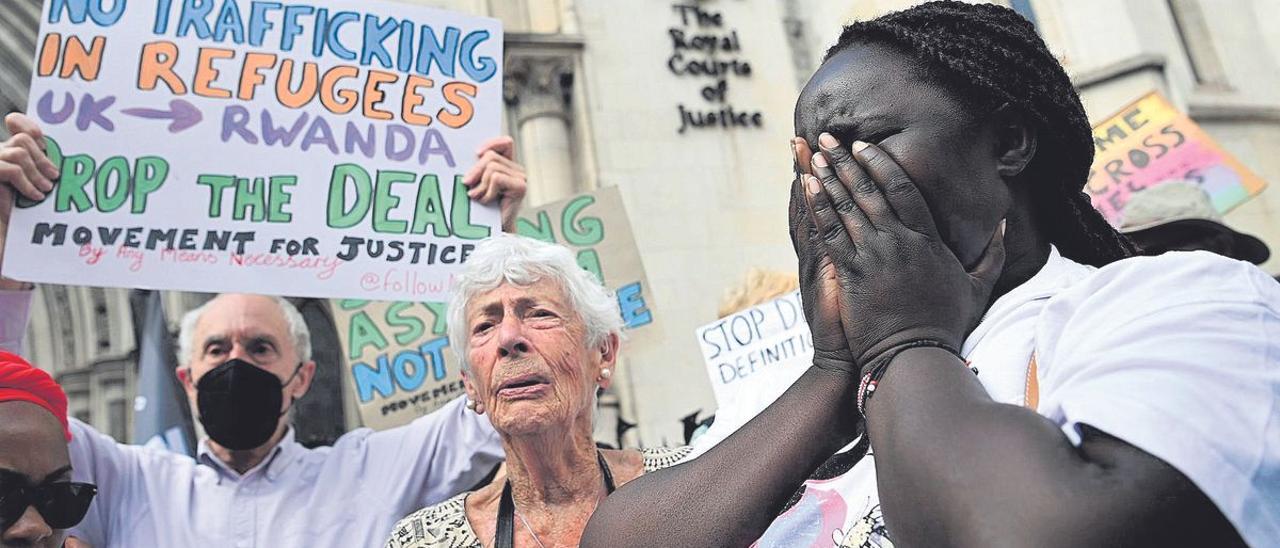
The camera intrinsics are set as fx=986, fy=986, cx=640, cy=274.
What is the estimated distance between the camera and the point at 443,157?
2.87 meters

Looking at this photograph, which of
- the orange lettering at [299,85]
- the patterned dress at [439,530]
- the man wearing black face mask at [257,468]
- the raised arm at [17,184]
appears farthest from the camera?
the orange lettering at [299,85]

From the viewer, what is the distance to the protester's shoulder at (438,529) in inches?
81.6

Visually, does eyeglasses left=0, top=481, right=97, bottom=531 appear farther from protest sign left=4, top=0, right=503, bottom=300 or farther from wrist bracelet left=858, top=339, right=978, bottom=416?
wrist bracelet left=858, top=339, right=978, bottom=416

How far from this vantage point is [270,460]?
2645 mm

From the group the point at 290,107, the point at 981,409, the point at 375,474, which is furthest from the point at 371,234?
the point at 981,409

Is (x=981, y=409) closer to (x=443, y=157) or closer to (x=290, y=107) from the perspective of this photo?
(x=443, y=157)

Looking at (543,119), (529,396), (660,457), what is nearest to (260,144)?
(529,396)

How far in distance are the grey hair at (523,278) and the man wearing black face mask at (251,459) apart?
1.57 feet

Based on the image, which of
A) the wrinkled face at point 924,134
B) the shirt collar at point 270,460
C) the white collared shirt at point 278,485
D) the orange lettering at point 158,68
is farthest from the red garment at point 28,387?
the wrinkled face at point 924,134

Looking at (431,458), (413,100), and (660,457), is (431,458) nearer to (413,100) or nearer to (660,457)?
(660,457)

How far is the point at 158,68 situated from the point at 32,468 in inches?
49.1

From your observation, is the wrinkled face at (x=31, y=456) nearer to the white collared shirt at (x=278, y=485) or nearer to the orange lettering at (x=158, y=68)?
the white collared shirt at (x=278, y=485)

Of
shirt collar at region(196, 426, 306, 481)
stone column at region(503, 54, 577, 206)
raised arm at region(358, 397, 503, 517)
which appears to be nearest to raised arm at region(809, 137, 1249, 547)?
raised arm at region(358, 397, 503, 517)

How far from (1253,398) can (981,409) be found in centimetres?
20
